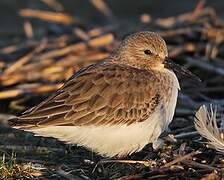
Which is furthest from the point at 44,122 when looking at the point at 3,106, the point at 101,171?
the point at 3,106

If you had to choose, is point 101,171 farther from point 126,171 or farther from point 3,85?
point 3,85

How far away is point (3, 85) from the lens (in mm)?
8812

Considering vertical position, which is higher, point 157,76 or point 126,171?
point 157,76

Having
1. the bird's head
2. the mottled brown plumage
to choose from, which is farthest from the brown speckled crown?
the mottled brown plumage

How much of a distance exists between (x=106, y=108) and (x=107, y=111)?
34 mm

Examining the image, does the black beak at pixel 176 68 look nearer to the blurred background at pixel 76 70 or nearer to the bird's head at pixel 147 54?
the bird's head at pixel 147 54

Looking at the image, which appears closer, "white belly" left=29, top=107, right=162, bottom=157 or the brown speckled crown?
"white belly" left=29, top=107, right=162, bottom=157

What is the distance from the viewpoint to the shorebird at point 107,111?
229 inches

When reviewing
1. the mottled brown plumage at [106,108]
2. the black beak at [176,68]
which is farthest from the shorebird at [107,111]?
the black beak at [176,68]

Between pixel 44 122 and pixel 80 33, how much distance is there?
13.4 ft

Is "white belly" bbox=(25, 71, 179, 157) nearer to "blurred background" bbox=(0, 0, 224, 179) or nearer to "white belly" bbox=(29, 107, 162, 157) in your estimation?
"white belly" bbox=(29, 107, 162, 157)

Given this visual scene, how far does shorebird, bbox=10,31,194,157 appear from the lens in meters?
5.82

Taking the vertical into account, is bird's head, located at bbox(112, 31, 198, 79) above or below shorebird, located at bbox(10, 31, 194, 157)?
above

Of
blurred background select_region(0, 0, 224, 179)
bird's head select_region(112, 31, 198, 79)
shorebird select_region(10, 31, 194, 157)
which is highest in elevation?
bird's head select_region(112, 31, 198, 79)
